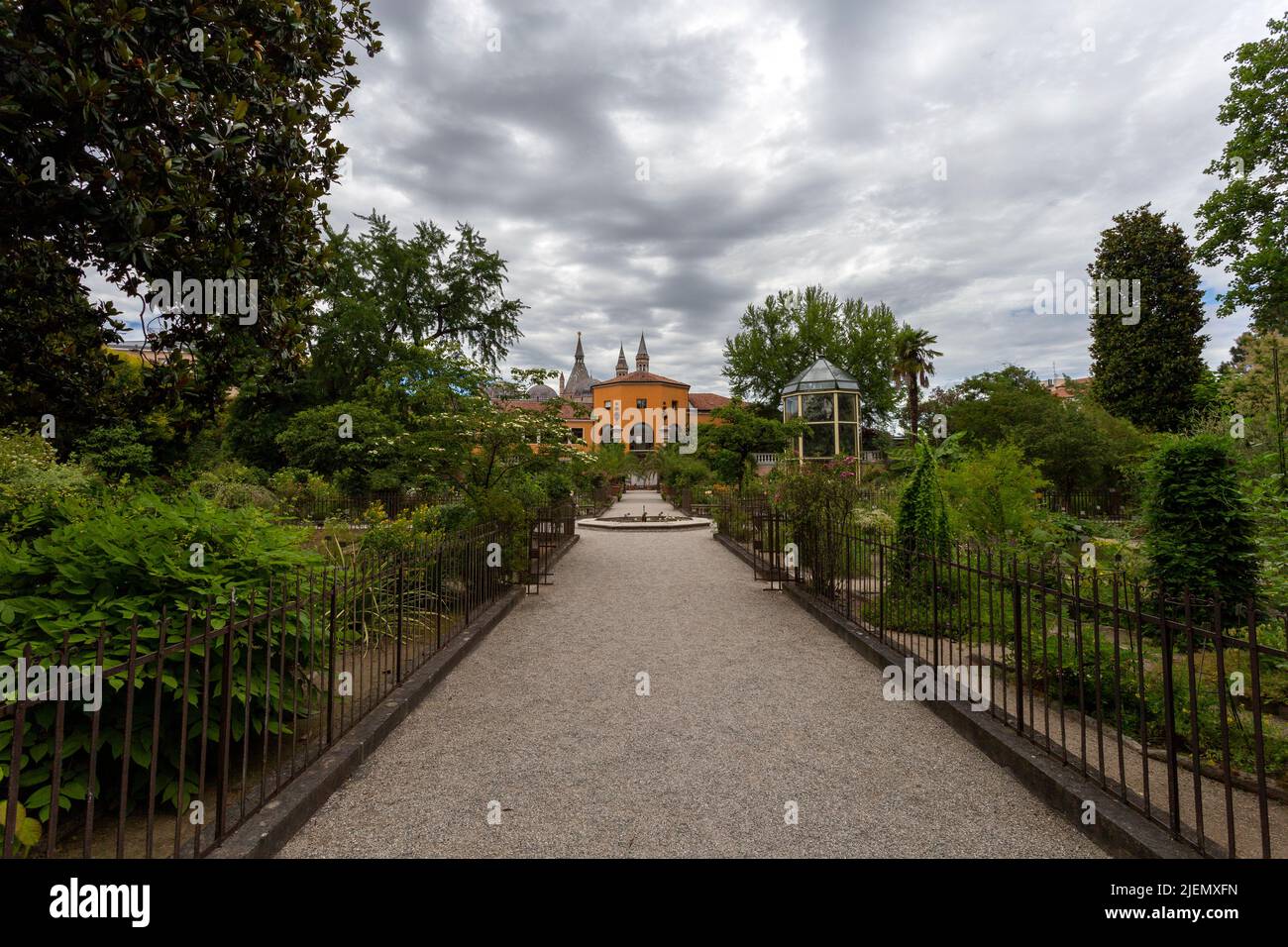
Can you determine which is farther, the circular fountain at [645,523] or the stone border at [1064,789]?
the circular fountain at [645,523]

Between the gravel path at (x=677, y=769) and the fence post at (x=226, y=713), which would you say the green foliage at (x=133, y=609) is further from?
the gravel path at (x=677, y=769)

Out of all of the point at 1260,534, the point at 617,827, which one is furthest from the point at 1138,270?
the point at 617,827

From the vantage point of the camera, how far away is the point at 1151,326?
93.6ft

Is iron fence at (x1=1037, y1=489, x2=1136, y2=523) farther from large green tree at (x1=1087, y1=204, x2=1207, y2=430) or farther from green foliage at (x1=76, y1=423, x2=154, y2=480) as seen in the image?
green foliage at (x1=76, y1=423, x2=154, y2=480)

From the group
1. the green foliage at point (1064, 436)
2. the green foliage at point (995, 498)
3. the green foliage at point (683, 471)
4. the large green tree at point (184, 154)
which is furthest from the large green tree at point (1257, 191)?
the large green tree at point (184, 154)

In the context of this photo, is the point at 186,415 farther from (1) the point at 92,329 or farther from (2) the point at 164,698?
(2) the point at 164,698

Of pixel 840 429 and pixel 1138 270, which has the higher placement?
pixel 1138 270

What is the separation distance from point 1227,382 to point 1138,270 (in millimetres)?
20222

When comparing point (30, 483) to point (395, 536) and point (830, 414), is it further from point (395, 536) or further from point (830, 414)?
point (830, 414)

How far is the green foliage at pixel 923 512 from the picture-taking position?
823 centimetres

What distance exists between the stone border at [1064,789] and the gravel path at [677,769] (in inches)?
3.6

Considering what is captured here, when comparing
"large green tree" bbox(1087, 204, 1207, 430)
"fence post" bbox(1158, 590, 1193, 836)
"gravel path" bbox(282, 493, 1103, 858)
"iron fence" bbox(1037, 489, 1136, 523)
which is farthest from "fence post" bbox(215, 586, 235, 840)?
"large green tree" bbox(1087, 204, 1207, 430)

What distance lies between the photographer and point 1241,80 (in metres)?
18.7

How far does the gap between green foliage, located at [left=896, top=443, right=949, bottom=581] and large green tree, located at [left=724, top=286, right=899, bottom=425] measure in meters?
40.3
